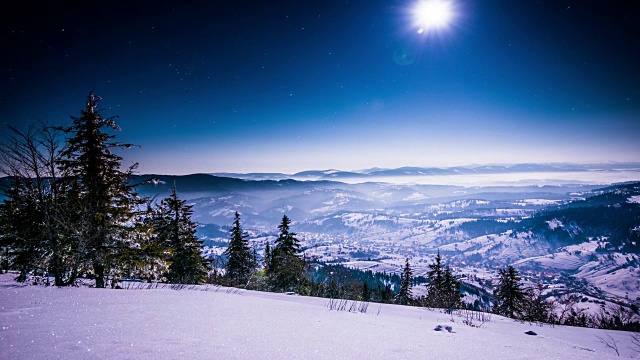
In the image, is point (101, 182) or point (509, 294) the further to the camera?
point (509, 294)

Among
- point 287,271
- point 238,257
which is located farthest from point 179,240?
point 287,271

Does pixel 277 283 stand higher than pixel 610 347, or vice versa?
pixel 610 347

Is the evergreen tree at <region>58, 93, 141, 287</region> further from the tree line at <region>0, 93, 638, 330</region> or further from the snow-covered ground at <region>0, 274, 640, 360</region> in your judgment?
the snow-covered ground at <region>0, 274, 640, 360</region>

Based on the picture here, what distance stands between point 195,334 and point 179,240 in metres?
25.0

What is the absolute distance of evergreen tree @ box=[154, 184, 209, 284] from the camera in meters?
23.9

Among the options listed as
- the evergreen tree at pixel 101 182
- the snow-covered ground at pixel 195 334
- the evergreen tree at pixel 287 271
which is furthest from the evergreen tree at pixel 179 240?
the snow-covered ground at pixel 195 334

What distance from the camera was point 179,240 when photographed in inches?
965

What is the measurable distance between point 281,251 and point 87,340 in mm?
28189

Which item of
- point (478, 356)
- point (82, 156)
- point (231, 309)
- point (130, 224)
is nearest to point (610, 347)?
point (478, 356)

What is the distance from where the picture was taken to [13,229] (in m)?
10.3

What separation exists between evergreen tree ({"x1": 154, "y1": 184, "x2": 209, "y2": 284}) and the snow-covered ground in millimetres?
21403

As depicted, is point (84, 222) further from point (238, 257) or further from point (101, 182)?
point (238, 257)

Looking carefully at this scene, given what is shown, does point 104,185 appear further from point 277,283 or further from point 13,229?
point 277,283

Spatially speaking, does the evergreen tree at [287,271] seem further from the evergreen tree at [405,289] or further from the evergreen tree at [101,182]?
the evergreen tree at [405,289]
